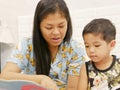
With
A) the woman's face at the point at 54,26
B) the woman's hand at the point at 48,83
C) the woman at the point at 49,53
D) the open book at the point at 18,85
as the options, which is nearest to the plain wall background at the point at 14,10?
the woman at the point at 49,53

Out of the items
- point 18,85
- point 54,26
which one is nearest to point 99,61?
point 54,26

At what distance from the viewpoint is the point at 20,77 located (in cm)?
Result: 108

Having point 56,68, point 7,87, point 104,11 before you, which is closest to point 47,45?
point 56,68

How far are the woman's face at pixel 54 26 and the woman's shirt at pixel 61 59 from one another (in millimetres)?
133

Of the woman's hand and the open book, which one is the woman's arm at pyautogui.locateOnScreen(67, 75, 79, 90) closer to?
the woman's hand

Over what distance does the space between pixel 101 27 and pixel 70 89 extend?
1.19 ft

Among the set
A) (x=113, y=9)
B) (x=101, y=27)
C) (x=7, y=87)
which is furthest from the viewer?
(x=113, y=9)

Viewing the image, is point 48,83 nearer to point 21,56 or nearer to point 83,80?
point 83,80

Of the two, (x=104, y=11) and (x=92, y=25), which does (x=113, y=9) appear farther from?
(x=92, y=25)

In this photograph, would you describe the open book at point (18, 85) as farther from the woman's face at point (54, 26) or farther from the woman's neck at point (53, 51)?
the woman's neck at point (53, 51)

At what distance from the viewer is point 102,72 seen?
3.64 feet

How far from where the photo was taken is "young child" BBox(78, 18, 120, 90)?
1.06 m

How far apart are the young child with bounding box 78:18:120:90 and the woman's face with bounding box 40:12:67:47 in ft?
0.39

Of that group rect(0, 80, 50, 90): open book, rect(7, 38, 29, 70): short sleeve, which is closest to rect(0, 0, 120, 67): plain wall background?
rect(7, 38, 29, 70): short sleeve
